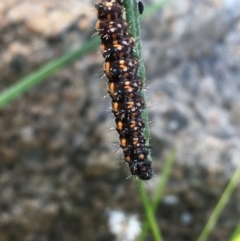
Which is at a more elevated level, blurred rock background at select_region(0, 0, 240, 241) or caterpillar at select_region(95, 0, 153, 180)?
blurred rock background at select_region(0, 0, 240, 241)

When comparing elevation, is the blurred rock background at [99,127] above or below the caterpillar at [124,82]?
above

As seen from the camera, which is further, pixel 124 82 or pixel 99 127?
pixel 99 127

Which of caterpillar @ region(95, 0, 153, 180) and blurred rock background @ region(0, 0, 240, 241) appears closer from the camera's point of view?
caterpillar @ region(95, 0, 153, 180)

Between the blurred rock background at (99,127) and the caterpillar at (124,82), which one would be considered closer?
the caterpillar at (124,82)

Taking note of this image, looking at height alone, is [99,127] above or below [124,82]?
above
